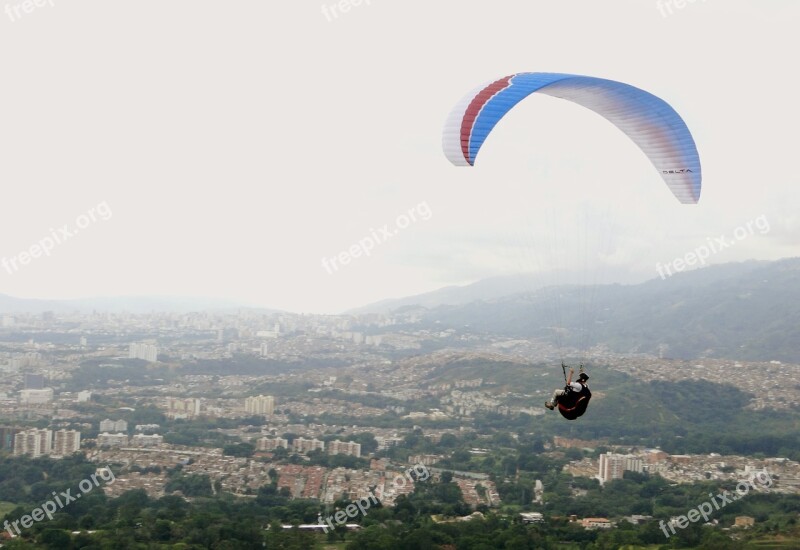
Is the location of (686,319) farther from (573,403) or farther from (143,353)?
(573,403)

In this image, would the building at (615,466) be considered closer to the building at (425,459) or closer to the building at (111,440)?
the building at (425,459)

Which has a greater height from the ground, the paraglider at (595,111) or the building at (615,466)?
the paraglider at (595,111)

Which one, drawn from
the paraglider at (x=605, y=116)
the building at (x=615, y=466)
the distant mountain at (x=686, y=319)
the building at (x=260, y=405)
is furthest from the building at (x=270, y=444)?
the distant mountain at (x=686, y=319)

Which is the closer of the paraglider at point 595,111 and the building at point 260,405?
the paraglider at point 595,111

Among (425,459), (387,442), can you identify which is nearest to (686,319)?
(387,442)

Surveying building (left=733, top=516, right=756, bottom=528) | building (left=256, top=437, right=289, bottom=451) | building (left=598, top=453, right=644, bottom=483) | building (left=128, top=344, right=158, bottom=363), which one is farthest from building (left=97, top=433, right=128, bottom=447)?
building (left=128, top=344, right=158, bottom=363)
